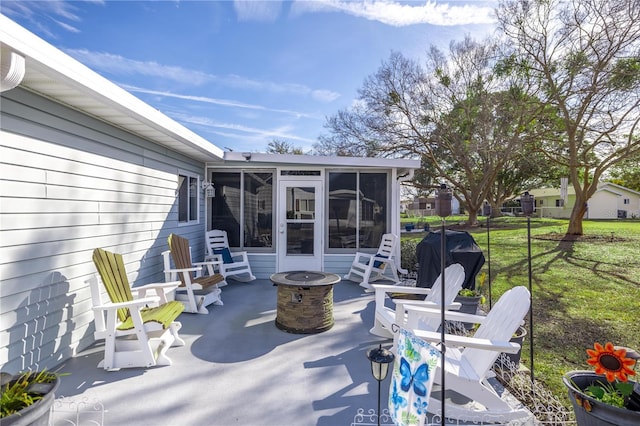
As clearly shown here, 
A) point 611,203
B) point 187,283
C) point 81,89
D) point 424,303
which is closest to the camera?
point 81,89

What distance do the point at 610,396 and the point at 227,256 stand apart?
5.56 metres

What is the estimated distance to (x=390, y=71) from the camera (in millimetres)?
14148

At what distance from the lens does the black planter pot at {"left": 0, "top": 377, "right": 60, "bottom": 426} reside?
146cm

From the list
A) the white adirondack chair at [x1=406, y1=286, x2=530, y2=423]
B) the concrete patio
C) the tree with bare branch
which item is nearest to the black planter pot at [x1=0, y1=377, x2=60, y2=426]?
the concrete patio

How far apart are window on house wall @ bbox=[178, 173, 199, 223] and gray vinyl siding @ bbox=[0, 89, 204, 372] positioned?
1.33 metres

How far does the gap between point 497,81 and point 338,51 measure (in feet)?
20.9

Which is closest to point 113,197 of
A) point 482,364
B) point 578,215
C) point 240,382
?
point 240,382

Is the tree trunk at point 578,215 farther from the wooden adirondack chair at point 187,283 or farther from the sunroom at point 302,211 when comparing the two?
the wooden adirondack chair at point 187,283

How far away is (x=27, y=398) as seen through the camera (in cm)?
160

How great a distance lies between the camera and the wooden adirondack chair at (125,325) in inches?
114

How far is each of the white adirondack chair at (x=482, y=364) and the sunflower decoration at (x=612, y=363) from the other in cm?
39

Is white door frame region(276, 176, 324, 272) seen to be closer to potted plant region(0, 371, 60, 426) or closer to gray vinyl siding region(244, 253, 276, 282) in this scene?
gray vinyl siding region(244, 253, 276, 282)

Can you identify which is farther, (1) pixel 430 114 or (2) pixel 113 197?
(1) pixel 430 114

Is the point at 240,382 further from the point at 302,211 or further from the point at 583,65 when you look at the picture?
the point at 583,65
